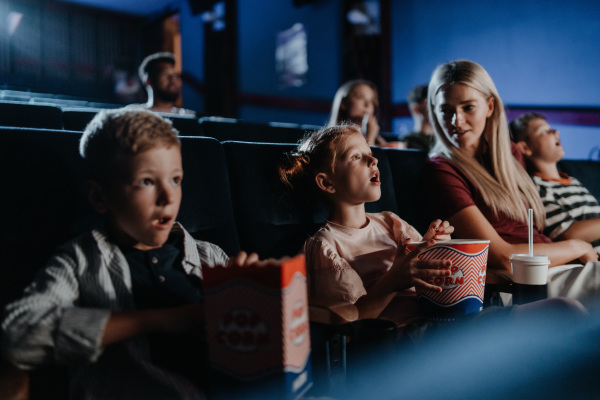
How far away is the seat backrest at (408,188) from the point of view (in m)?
1.69

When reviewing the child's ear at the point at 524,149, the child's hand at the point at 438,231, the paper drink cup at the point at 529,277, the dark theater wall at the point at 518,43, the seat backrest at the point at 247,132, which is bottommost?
the paper drink cup at the point at 529,277

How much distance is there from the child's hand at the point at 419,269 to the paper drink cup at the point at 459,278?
0.01 m

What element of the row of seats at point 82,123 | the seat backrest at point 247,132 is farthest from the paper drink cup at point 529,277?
the row of seats at point 82,123

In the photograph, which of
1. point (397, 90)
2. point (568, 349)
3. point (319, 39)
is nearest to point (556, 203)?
point (568, 349)

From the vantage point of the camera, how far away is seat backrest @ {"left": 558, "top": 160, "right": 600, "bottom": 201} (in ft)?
7.33

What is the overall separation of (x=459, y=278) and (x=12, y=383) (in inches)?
35.1

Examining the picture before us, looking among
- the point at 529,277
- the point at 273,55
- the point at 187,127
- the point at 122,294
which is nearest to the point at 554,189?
the point at 529,277

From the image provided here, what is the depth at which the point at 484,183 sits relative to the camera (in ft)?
5.22

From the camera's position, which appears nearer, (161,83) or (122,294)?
(122,294)

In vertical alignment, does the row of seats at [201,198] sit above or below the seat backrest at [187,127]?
below

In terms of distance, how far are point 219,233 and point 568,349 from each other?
843 millimetres

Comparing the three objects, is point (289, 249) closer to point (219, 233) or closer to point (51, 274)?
point (219, 233)

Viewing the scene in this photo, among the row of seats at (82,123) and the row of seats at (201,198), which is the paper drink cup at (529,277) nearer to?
the row of seats at (201,198)

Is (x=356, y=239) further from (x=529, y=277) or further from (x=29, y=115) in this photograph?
(x=29, y=115)
